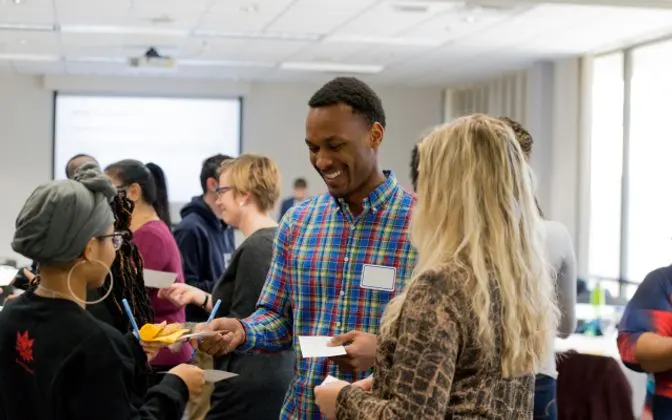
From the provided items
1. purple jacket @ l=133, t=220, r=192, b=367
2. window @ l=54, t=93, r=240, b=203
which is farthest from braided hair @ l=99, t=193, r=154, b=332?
window @ l=54, t=93, r=240, b=203

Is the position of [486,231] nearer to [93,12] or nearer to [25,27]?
[93,12]

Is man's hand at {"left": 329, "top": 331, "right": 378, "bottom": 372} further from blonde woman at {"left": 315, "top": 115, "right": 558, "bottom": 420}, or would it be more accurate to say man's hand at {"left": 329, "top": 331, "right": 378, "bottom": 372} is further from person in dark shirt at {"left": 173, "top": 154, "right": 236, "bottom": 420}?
person in dark shirt at {"left": 173, "top": 154, "right": 236, "bottom": 420}

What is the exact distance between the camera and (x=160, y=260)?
3732 millimetres

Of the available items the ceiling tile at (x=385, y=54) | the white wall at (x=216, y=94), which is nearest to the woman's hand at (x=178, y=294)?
the ceiling tile at (x=385, y=54)

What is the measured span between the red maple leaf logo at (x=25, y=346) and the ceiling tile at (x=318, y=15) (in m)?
6.31

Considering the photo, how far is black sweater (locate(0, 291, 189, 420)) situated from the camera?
180 centimetres

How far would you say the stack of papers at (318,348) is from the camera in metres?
2.00

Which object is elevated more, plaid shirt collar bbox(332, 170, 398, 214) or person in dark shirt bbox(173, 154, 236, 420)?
plaid shirt collar bbox(332, 170, 398, 214)

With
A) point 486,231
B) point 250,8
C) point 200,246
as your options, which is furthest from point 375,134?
point 250,8

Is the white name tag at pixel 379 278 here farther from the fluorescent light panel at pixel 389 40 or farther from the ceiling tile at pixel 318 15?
the fluorescent light panel at pixel 389 40

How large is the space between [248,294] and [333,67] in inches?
363

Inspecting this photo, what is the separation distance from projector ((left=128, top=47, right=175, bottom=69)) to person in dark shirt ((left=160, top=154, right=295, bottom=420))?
23.9 ft

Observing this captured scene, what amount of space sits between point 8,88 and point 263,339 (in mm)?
12676

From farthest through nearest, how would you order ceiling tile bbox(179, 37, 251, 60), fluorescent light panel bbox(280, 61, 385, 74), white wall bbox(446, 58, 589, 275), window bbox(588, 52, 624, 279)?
1. fluorescent light panel bbox(280, 61, 385, 74)
2. white wall bbox(446, 58, 589, 275)
3. window bbox(588, 52, 624, 279)
4. ceiling tile bbox(179, 37, 251, 60)
